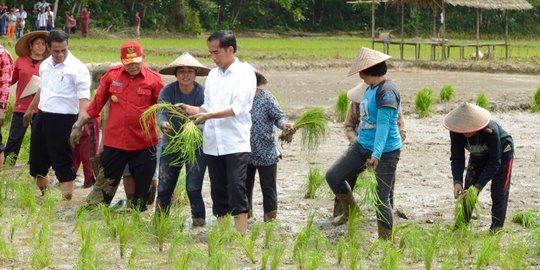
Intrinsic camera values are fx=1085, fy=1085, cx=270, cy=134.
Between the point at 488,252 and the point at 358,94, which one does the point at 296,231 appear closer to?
the point at 358,94

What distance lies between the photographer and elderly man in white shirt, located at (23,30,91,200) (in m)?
8.30

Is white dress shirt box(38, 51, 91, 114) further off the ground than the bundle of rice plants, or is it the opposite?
white dress shirt box(38, 51, 91, 114)

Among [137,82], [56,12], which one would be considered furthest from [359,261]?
[56,12]

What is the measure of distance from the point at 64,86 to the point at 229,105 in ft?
6.44

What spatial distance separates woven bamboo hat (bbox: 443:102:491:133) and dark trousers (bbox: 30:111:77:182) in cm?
306

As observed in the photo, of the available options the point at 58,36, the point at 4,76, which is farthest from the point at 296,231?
the point at 4,76

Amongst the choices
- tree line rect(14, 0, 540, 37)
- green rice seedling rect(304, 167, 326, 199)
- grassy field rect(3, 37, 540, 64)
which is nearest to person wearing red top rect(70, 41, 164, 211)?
green rice seedling rect(304, 167, 326, 199)

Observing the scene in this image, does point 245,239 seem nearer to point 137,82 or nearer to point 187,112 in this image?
point 187,112

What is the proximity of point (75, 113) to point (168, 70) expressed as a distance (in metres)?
1.15

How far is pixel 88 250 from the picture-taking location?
623 cm

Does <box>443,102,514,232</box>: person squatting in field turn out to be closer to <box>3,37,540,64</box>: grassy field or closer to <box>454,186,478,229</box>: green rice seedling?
<box>454,186,478,229</box>: green rice seedling

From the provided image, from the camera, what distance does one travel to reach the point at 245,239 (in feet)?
21.7

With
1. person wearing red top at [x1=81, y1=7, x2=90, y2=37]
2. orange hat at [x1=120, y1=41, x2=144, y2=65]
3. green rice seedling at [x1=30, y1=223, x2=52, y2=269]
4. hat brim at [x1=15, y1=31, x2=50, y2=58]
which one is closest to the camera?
green rice seedling at [x1=30, y1=223, x2=52, y2=269]

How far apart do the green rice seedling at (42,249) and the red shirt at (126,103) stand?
917 millimetres
